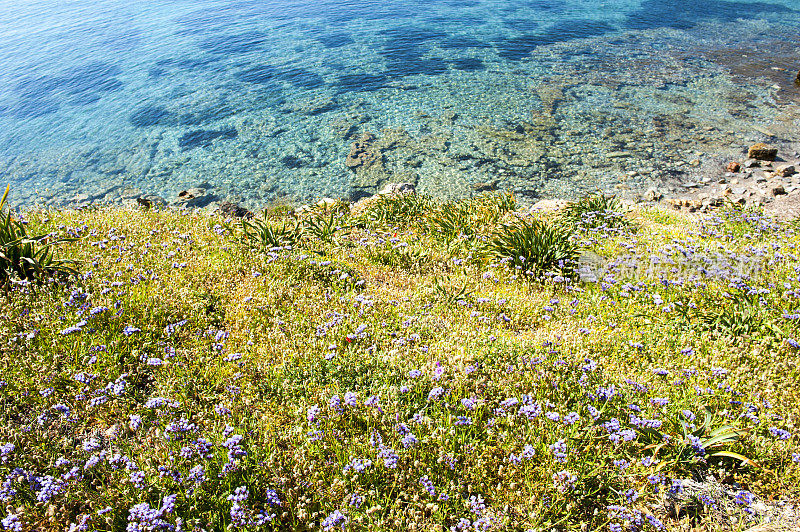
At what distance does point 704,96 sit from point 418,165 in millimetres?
15629

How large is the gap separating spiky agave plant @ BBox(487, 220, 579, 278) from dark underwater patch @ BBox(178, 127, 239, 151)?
14.9 metres

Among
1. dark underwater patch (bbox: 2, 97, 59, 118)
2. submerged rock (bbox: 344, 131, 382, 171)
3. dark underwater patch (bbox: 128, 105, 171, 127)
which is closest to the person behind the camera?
submerged rock (bbox: 344, 131, 382, 171)

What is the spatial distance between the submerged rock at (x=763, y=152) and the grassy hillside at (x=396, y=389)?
10.2 m

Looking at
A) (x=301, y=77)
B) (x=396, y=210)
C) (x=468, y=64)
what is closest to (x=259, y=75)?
(x=301, y=77)

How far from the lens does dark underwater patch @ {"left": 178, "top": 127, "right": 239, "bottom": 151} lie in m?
18.8

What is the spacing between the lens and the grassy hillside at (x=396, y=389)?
392 cm

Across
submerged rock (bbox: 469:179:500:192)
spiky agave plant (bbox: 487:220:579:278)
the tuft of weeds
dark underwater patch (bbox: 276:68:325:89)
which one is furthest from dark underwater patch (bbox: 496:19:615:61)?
spiky agave plant (bbox: 487:220:579:278)

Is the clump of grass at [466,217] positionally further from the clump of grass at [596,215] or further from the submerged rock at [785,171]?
the submerged rock at [785,171]

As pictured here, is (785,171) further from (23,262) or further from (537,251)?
(23,262)

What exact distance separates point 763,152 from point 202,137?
Answer: 73.4 ft

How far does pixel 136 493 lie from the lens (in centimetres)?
383

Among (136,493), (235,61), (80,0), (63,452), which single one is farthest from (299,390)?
(80,0)

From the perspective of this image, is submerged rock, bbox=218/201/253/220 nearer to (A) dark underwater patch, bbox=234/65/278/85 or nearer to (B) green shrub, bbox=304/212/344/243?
(B) green shrub, bbox=304/212/344/243

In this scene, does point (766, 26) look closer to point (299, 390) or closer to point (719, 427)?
point (719, 427)
